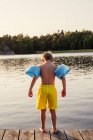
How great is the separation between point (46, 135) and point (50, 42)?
150213 mm

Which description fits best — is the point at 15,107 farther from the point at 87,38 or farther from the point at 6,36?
the point at 6,36

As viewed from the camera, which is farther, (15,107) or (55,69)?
(15,107)

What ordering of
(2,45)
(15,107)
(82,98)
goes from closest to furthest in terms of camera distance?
(15,107) < (82,98) < (2,45)

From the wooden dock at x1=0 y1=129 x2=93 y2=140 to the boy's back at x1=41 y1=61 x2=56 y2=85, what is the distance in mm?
1204

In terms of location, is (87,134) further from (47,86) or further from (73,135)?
(47,86)

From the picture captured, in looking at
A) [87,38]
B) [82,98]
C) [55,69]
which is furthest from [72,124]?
[87,38]

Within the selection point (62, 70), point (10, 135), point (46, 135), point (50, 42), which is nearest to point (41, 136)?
point (46, 135)

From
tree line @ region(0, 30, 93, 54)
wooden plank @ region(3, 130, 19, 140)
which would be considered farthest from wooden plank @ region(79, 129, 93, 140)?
tree line @ region(0, 30, 93, 54)

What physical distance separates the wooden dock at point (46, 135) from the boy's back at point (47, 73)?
47.4 inches

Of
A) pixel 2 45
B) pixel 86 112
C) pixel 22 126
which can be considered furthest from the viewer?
pixel 2 45

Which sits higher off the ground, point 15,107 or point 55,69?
point 55,69

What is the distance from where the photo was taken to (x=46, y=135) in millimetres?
9305

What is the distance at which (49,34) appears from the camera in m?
166

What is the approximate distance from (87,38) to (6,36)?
1372 inches
